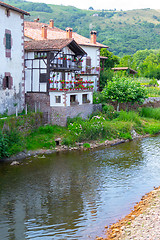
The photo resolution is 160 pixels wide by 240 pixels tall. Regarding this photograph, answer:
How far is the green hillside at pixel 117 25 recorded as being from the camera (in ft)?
382

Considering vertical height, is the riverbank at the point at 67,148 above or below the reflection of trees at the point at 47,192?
above

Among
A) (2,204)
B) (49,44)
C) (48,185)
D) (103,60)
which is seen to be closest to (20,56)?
(49,44)

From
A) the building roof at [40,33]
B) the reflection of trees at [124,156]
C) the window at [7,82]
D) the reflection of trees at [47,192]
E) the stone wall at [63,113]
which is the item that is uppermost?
the building roof at [40,33]

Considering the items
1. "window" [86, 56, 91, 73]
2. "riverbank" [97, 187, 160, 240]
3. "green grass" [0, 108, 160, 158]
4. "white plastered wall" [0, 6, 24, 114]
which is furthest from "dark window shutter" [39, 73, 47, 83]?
"riverbank" [97, 187, 160, 240]

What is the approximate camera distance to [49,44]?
107ft

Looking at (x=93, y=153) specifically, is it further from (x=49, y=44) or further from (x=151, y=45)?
(x=151, y=45)

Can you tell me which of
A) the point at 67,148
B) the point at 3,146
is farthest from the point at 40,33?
the point at 3,146

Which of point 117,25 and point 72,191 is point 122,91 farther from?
point 117,25

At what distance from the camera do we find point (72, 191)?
19.4 m

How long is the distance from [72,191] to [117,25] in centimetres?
13155

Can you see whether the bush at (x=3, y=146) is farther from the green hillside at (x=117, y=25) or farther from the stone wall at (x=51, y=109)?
the green hillside at (x=117, y=25)

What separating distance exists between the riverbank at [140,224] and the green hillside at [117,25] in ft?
313

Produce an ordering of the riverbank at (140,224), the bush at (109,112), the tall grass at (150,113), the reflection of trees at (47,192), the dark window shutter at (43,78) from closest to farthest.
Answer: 1. the riverbank at (140,224)
2. the reflection of trees at (47,192)
3. the dark window shutter at (43,78)
4. the bush at (109,112)
5. the tall grass at (150,113)

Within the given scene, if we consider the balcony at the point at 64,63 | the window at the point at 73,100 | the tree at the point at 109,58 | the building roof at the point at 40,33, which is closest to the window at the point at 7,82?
the balcony at the point at 64,63
